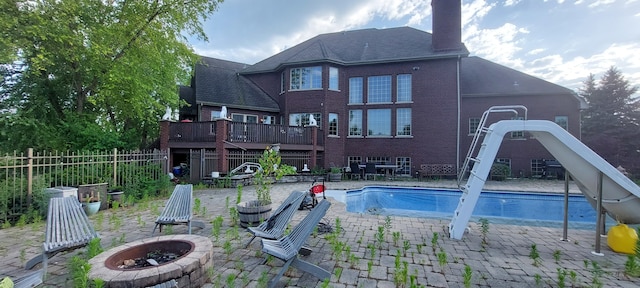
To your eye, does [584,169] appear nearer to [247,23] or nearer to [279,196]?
[279,196]

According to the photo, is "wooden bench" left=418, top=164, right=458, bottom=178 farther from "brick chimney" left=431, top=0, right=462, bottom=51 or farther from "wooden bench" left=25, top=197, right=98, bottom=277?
"wooden bench" left=25, top=197, right=98, bottom=277

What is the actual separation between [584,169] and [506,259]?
2.40m

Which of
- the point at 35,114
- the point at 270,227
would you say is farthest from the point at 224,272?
the point at 35,114

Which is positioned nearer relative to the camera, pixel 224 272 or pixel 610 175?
pixel 224 272

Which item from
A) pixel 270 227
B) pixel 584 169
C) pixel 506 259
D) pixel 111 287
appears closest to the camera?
pixel 111 287

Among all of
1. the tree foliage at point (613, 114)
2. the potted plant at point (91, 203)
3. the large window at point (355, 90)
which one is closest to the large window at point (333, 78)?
the large window at point (355, 90)

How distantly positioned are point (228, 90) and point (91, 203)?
1244cm

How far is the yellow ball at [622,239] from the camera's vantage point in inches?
182

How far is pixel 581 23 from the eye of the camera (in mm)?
10586

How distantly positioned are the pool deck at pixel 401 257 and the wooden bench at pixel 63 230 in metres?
0.34

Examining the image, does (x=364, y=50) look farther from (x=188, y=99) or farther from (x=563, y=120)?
(x=563, y=120)

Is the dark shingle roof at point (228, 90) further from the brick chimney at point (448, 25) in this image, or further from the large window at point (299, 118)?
the brick chimney at point (448, 25)

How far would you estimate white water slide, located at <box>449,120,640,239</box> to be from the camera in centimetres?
459

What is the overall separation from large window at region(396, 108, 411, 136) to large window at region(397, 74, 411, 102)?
722 mm
